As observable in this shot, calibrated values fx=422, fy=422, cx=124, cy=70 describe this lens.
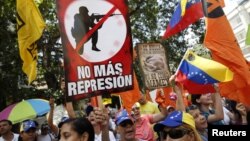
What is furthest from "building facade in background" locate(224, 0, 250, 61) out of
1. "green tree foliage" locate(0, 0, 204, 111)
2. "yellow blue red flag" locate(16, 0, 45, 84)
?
"yellow blue red flag" locate(16, 0, 45, 84)

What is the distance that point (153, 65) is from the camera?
25.4ft

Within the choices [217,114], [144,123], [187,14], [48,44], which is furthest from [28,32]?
[48,44]

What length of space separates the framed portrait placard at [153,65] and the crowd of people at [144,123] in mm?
687

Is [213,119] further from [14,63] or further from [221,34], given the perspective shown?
[14,63]

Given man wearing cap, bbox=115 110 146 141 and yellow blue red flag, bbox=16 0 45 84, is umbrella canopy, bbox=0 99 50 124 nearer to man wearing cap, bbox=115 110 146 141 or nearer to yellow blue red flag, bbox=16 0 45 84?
yellow blue red flag, bbox=16 0 45 84

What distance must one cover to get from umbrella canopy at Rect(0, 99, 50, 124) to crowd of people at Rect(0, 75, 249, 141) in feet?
1.00

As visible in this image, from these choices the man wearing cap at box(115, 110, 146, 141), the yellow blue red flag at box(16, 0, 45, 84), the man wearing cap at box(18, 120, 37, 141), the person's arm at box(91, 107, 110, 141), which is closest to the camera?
the person's arm at box(91, 107, 110, 141)

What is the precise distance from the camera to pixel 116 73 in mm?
4082

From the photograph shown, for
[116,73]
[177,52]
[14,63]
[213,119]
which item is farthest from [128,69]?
[177,52]

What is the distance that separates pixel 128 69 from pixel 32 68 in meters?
1.93

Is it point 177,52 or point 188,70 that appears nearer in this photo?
point 188,70

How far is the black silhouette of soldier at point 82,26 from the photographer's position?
4016mm

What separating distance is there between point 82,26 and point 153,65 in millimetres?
3796

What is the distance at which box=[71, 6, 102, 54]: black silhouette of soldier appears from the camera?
4016 millimetres
